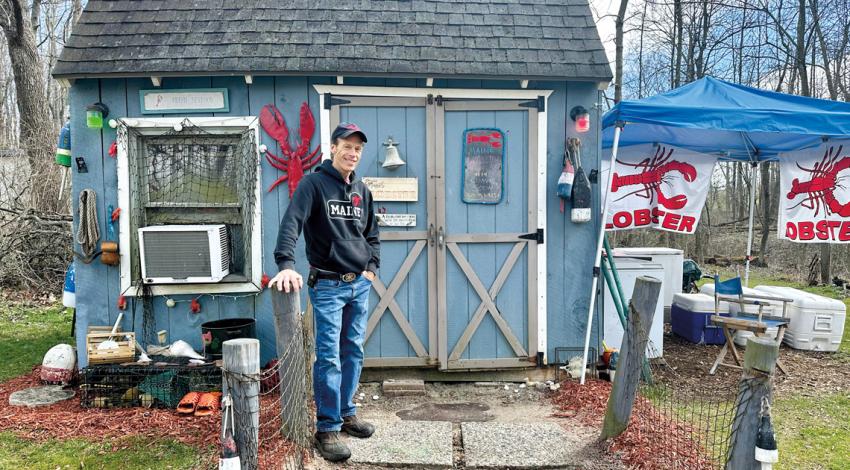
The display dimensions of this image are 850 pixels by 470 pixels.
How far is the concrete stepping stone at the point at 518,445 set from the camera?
3.55 meters

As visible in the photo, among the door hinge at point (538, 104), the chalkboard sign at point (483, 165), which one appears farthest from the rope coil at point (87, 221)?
the door hinge at point (538, 104)

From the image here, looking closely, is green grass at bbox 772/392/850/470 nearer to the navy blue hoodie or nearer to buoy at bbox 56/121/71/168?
the navy blue hoodie

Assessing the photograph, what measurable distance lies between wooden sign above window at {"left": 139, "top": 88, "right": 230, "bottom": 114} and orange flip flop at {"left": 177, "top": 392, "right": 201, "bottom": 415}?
8.17 ft

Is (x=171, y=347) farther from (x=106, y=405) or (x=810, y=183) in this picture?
(x=810, y=183)

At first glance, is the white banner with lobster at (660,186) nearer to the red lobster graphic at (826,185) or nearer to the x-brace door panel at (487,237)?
the red lobster graphic at (826,185)

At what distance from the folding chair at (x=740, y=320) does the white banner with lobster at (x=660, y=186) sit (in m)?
1.19

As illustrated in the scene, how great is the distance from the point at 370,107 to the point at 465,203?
1.24m

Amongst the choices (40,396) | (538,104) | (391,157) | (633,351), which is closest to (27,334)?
(40,396)

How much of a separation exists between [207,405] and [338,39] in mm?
3356

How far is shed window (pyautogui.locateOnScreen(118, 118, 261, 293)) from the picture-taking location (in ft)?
16.3

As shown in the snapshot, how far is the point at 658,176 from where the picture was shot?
7.20 m

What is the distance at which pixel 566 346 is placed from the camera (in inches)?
206

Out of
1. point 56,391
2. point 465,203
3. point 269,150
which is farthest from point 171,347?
point 465,203

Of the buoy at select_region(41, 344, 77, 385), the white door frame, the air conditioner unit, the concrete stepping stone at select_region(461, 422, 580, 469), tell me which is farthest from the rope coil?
the concrete stepping stone at select_region(461, 422, 580, 469)
